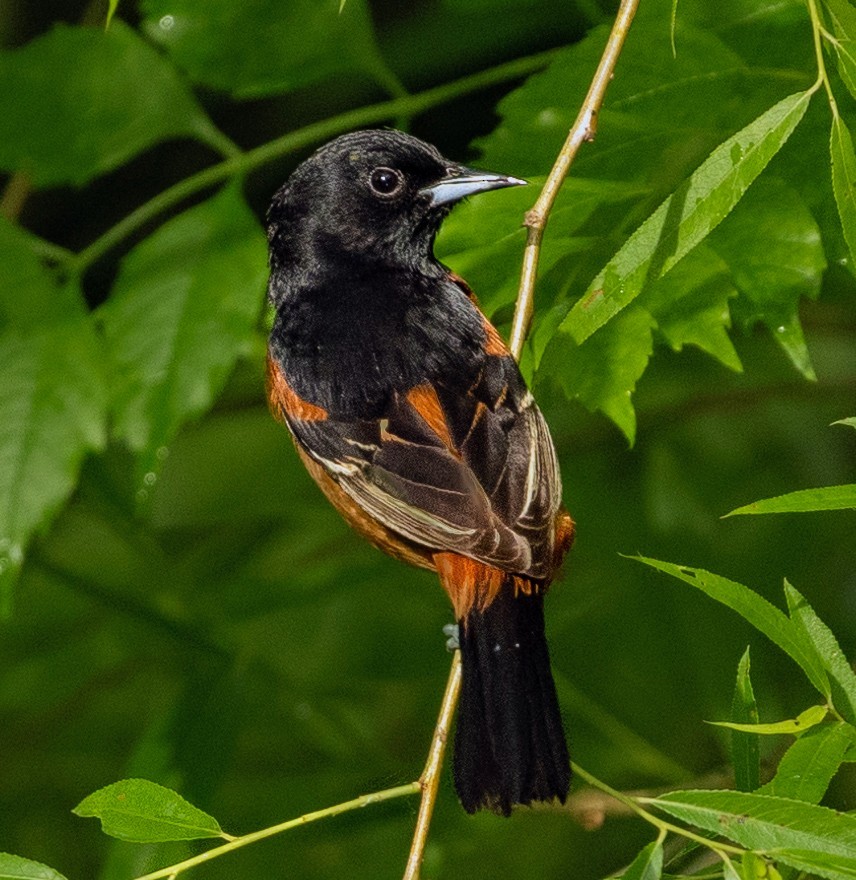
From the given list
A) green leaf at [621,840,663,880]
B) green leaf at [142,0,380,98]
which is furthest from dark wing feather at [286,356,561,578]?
green leaf at [142,0,380,98]

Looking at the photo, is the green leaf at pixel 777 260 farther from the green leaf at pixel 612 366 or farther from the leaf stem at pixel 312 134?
the leaf stem at pixel 312 134

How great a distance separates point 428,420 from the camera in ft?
9.51

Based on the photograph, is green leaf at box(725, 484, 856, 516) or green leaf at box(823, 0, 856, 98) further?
green leaf at box(823, 0, 856, 98)

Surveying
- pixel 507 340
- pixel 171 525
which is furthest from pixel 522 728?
pixel 171 525

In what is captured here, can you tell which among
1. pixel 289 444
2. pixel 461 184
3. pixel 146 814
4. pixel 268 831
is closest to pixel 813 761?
pixel 268 831

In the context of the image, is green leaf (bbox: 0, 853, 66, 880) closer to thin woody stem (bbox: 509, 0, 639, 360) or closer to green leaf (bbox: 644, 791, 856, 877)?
green leaf (bbox: 644, 791, 856, 877)

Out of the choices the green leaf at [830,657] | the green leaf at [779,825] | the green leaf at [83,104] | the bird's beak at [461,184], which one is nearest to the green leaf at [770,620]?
the green leaf at [830,657]

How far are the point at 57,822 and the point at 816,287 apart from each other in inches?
132

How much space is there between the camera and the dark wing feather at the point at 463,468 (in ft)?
8.71

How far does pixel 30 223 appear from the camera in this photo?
557 centimetres

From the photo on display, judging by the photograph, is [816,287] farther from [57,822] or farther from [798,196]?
[57,822]

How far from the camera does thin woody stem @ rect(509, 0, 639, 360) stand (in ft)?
7.68

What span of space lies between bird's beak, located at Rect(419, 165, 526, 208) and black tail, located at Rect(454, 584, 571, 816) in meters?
0.98

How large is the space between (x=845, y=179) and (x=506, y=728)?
1.09 m
